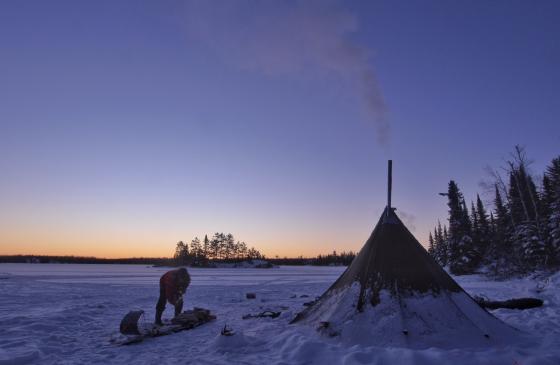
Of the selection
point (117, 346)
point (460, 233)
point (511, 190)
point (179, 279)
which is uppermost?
point (511, 190)

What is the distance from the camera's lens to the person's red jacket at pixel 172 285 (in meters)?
10.8

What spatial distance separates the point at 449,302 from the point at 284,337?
3.85 meters

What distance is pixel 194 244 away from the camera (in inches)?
5468

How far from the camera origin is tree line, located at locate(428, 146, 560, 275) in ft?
103

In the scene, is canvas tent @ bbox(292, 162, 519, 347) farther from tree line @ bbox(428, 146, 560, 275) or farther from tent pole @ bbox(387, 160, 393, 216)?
tree line @ bbox(428, 146, 560, 275)

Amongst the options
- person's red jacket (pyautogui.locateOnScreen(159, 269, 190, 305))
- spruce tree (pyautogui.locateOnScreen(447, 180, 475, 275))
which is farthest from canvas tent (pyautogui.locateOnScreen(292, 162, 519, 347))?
spruce tree (pyautogui.locateOnScreen(447, 180, 475, 275))

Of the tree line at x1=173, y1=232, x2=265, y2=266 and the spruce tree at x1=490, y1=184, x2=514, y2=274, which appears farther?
the tree line at x1=173, y1=232, x2=265, y2=266

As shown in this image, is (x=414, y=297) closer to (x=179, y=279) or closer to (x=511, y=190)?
(x=179, y=279)

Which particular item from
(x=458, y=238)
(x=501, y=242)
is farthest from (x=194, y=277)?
(x=501, y=242)

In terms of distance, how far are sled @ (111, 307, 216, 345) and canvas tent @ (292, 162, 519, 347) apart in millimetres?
3135

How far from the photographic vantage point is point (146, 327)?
9703 mm

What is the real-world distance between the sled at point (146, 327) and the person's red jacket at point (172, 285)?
56 cm

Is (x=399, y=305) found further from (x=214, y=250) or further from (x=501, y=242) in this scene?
(x=214, y=250)

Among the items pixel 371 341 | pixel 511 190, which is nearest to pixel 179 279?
pixel 371 341
